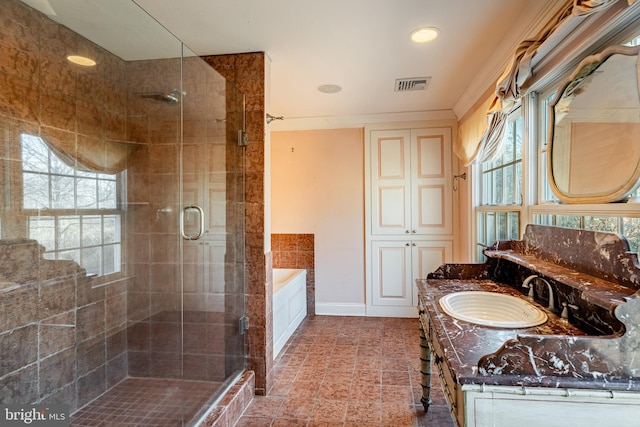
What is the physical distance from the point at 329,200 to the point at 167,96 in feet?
6.73

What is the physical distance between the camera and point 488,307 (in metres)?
1.52

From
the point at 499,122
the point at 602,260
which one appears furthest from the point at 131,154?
the point at 602,260

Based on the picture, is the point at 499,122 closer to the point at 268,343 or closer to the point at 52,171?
the point at 268,343

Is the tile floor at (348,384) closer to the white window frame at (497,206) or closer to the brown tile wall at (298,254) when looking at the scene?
the brown tile wall at (298,254)

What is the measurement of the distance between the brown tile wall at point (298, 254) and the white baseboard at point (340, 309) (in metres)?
0.10

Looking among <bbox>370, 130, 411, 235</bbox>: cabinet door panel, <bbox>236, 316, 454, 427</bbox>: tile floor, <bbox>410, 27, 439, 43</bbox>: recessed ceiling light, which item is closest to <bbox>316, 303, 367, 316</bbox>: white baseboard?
<bbox>236, 316, 454, 427</bbox>: tile floor

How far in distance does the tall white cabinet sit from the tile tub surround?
1.90m

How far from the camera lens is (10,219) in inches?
65.4

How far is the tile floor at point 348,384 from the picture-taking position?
191 cm

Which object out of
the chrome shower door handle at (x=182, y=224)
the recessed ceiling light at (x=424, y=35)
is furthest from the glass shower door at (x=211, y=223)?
the recessed ceiling light at (x=424, y=35)

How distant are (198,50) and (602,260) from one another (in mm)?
2520

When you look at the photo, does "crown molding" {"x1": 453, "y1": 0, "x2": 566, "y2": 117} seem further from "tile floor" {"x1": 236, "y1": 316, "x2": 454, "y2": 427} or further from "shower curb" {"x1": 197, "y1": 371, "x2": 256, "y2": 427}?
"shower curb" {"x1": 197, "y1": 371, "x2": 256, "y2": 427}

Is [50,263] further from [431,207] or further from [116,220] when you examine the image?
[431,207]

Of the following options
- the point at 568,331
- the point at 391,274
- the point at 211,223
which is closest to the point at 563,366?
the point at 568,331
